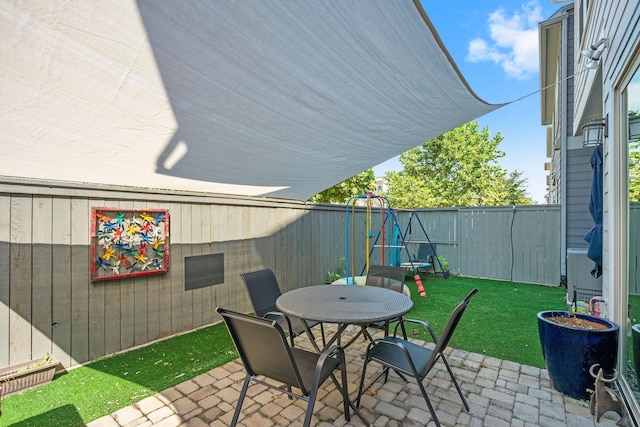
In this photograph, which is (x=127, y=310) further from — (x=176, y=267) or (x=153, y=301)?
(x=176, y=267)

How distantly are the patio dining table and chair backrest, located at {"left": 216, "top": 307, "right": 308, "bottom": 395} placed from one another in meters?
0.42

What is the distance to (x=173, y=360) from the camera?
10.2 ft

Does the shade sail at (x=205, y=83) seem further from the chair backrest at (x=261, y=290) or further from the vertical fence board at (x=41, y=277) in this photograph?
the chair backrest at (x=261, y=290)

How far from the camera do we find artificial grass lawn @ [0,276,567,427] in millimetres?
2275

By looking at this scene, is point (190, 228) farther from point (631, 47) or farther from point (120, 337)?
point (631, 47)

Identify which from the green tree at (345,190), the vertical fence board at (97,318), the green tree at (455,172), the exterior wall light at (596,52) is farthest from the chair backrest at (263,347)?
the green tree at (455,172)

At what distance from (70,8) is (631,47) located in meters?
3.04

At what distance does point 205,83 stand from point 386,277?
279cm

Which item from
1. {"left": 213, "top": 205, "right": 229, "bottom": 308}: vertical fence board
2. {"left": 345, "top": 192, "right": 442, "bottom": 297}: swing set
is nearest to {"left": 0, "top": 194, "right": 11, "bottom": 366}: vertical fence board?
{"left": 213, "top": 205, "right": 229, "bottom": 308}: vertical fence board

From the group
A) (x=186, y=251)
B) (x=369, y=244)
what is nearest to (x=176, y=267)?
(x=186, y=251)

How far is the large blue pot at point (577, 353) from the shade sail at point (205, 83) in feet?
6.69

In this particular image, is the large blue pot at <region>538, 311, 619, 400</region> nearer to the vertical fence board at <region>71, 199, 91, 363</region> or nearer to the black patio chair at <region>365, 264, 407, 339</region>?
the black patio chair at <region>365, 264, 407, 339</region>

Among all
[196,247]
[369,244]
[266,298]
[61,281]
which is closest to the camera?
[61,281]

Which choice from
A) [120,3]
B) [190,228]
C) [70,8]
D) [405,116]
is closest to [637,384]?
[405,116]
